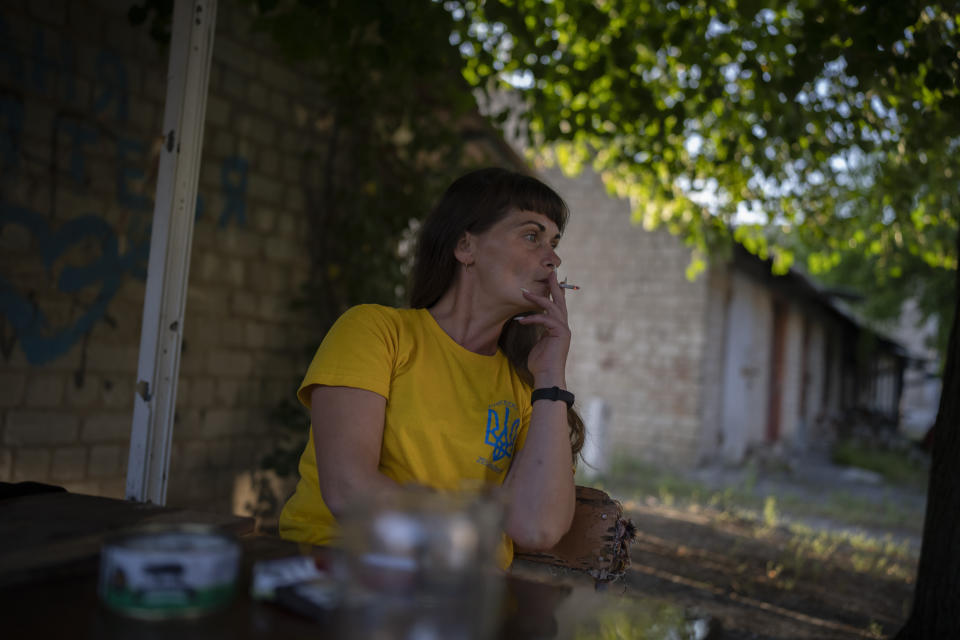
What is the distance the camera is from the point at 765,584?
5.12 meters

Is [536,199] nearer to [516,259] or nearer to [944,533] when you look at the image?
[516,259]

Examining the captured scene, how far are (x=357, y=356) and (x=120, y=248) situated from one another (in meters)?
2.70

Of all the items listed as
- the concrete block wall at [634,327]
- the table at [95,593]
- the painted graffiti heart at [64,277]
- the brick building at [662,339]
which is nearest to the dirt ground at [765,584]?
the table at [95,593]

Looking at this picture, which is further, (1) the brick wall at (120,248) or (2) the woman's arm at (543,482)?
(1) the brick wall at (120,248)

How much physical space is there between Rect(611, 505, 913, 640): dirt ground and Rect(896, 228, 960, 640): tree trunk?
104 centimetres

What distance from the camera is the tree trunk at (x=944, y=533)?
2.89m

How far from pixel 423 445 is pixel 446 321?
1.41 ft

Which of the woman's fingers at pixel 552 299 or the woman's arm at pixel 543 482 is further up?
the woman's fingers at pixel 552 299

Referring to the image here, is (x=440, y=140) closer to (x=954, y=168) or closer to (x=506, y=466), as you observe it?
(x=954, y=168)

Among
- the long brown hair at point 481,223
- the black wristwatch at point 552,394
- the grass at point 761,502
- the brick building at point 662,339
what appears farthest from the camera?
the brick building at point 662,339

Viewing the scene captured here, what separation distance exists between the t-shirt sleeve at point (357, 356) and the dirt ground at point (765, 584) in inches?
101

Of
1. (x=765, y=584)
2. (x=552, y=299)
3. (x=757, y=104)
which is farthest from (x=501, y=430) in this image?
(x=765, y=584)

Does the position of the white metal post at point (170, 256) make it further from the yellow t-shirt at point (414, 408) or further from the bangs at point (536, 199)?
the bangs at point (536, 199)

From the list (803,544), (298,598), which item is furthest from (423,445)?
(803,544)
